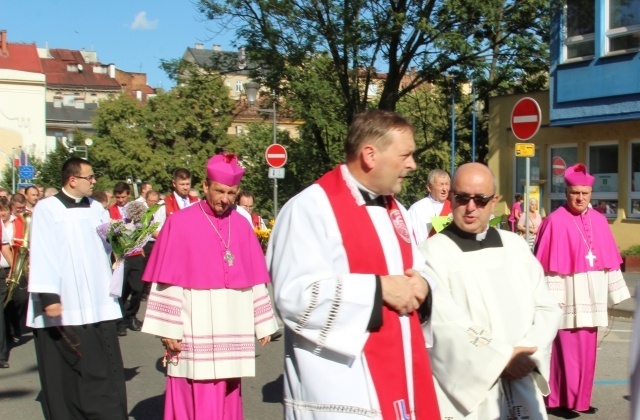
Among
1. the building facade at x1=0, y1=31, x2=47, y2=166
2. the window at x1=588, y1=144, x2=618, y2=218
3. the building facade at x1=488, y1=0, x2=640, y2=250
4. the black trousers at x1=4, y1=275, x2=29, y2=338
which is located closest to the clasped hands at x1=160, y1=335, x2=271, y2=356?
the black trousers at x1=4, y1=275, x2=29, y2=338

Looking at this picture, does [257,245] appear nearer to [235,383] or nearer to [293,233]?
[235,383]

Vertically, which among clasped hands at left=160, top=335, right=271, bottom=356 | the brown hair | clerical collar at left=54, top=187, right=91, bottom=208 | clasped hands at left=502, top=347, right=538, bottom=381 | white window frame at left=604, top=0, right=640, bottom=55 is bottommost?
clasped hands at left=160, top=335, right=271, bottom=356

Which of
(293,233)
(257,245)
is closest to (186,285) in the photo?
(257,245)

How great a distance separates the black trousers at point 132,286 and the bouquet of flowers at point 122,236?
480 centimetres

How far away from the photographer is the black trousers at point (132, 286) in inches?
487

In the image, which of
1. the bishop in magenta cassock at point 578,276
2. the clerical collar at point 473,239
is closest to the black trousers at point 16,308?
the bishop in magenta cassock at point 578,276

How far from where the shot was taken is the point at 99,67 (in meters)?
108

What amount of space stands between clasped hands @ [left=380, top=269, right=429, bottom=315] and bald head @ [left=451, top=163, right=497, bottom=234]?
40.4 inches

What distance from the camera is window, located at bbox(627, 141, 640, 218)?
21.1 m

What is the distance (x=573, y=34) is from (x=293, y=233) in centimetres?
2042

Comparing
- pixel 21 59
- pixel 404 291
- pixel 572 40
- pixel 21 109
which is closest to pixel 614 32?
pixel 572 40

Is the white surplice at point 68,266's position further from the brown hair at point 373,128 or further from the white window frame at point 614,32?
the white window frame at point 614,32

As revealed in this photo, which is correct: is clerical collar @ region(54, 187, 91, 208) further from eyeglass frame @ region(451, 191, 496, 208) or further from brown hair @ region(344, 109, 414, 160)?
brown hair @ region(344, 109, 414, 160)

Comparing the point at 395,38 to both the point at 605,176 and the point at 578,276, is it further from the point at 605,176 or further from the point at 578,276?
the point at 578,276
